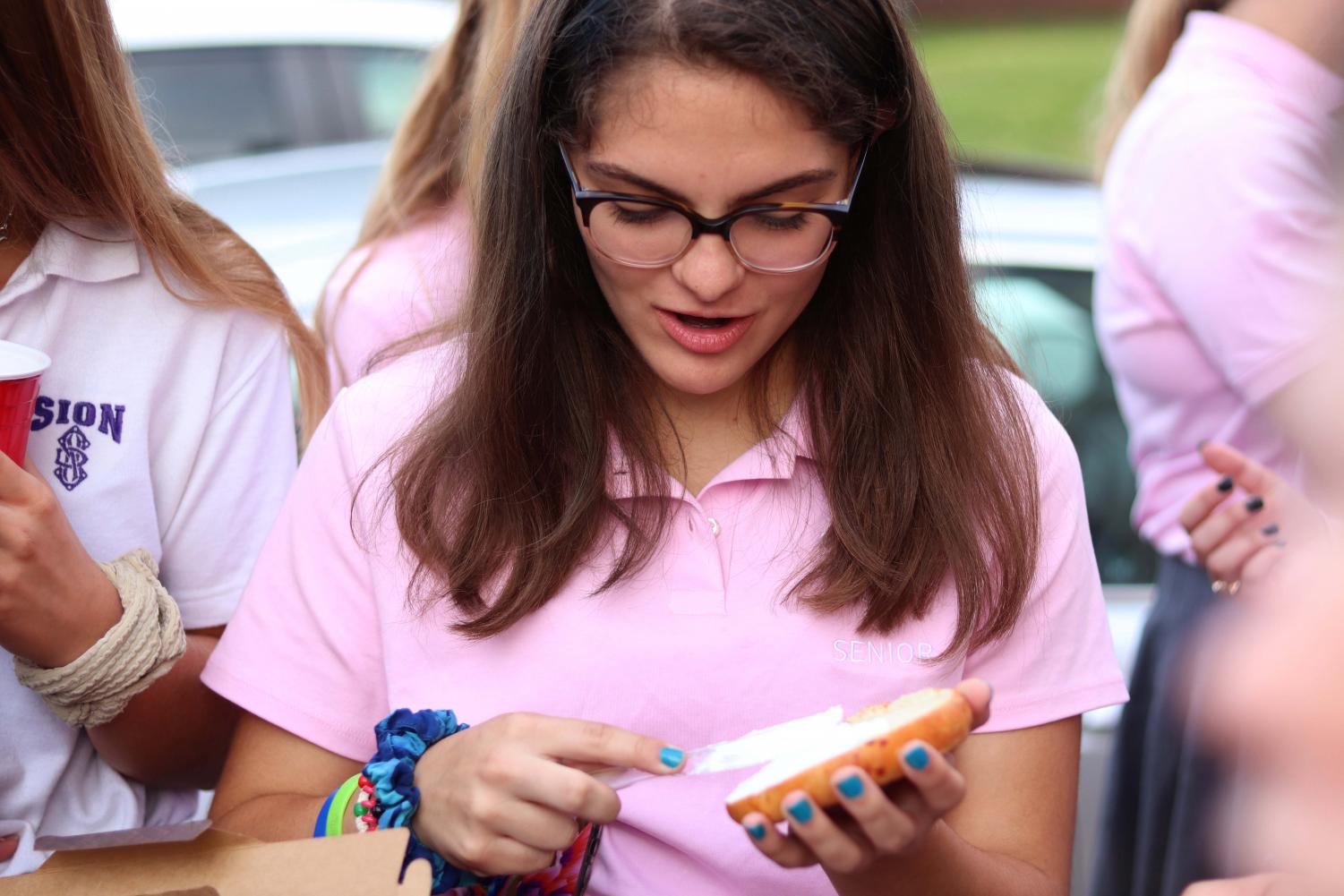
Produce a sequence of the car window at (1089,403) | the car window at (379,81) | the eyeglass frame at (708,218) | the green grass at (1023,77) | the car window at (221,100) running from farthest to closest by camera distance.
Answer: the green grass at (1023,77) → the car window at (379,81) → the car window at (221,100) → the car window at (1089,403) → the eyeglass frame at (708,218)

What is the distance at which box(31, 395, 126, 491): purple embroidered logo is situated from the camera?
1988 mm

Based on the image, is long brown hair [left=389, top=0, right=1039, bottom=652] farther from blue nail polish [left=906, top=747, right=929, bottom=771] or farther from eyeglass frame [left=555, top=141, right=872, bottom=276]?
blue nail polish [left=906, top=747, right=929, bottom=771]

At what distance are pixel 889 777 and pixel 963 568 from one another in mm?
491

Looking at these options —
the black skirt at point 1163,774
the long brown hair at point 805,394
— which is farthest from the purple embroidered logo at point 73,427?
the black skirt at point 1163,774

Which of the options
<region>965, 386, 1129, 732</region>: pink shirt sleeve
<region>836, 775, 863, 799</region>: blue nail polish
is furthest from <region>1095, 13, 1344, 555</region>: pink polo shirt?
<region>836, 775, 863, 799</region>: blue nail polish

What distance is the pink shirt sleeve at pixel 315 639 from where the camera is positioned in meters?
1.91

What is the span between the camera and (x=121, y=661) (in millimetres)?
1885

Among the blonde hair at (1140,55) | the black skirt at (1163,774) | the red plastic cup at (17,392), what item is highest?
the red plastic cup at (17,392)

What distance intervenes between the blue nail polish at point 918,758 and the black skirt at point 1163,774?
146 centimetres

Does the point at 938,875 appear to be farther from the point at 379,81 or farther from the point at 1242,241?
the point at 379,81

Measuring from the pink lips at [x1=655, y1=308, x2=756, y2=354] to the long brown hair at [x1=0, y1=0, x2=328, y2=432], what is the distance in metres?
0.68

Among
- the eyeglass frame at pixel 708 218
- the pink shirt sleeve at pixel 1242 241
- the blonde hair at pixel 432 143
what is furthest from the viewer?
the blonde hair at pixel 432 143

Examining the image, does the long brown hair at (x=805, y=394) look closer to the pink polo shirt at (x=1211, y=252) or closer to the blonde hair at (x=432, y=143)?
the pink polo shirt at (x=1211, y=252)

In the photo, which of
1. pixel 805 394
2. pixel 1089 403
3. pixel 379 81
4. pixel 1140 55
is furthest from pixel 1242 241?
pixel 379 81
